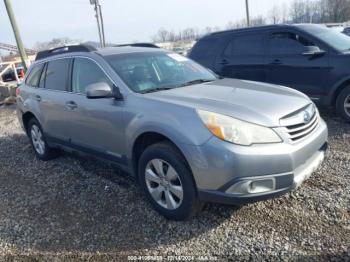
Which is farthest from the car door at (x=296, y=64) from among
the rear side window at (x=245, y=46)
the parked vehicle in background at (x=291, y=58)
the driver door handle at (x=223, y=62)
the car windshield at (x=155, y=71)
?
the car windshield at (x=155, y=71)

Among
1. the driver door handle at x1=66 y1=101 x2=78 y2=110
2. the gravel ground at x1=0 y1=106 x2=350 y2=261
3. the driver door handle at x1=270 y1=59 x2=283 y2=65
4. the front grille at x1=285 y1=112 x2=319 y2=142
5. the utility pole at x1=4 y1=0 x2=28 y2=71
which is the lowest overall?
the gravel ground at x1=0 y1=106 x2=350 y2=261

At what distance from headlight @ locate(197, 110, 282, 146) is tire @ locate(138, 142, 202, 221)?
443mm

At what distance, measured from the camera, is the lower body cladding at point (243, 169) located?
9.04ft

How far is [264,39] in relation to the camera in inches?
265

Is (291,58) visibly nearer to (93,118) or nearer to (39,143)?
(93,118)

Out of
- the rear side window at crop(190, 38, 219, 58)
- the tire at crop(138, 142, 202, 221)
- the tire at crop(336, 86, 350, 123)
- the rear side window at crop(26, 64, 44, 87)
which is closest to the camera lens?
the tire at crop(138, 142, 202, 221)

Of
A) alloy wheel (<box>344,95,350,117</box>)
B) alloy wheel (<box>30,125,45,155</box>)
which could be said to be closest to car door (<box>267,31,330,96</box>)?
alloy wheel (<box>344,95,350,117</box>)

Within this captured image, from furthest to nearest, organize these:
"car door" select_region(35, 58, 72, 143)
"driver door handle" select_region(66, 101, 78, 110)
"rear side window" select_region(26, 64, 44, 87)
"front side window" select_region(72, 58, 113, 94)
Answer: "rear side window" select_region(26, 64, 44, 87) → "car door" select_region(35, 58, 72, 143) → "driver door handle" select_region(66, 101, 78, 110) → "front side window" select_region(72, 58, 113, 94)

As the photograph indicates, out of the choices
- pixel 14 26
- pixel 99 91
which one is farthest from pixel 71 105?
pixel 14 26

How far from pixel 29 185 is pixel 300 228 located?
138 inches

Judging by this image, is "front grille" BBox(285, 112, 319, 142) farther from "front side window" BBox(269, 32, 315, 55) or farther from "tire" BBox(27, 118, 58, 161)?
"tire" BBox(27, 118, 58, 161)

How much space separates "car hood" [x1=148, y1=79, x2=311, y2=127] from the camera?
295 cm

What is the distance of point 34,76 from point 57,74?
95cm

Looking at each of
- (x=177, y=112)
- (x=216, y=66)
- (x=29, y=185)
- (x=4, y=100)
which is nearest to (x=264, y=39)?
(x=216, y=66)
